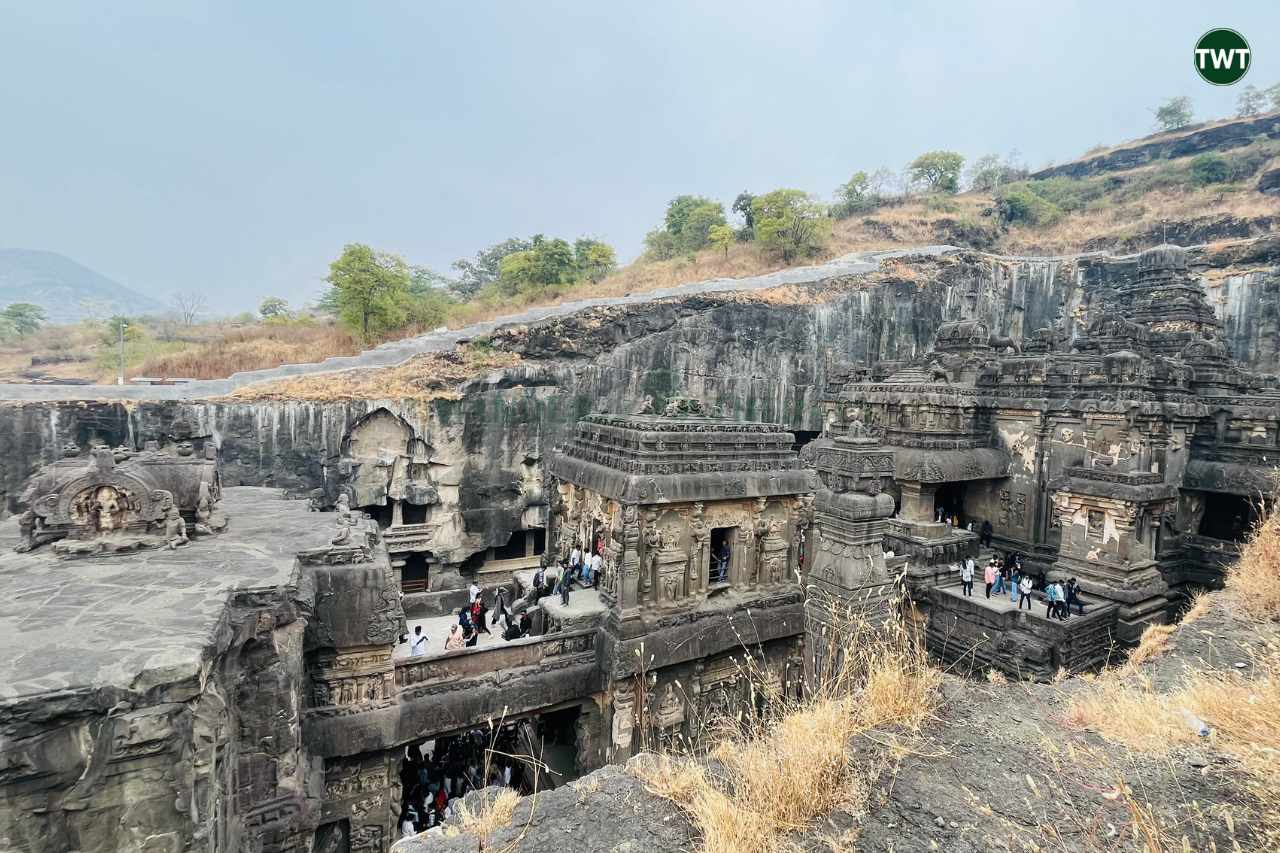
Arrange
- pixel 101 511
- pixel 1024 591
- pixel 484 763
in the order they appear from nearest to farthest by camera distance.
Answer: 1. pixel 101 511
2. pixel 484 763
3. pixel 1024 591

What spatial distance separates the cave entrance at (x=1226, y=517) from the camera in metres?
14.6

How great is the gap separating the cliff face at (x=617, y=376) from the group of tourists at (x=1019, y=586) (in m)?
12.2

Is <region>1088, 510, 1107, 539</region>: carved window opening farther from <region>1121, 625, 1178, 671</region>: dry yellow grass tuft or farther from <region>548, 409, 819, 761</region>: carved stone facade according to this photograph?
<region>1121, 625, 1178, 671</region>: dry yellow grass tuft

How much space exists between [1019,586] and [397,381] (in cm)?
1897

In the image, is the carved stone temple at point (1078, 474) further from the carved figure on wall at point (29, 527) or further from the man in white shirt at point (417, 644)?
the carved figure on wall at point (29, 527)

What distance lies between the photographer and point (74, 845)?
376cm

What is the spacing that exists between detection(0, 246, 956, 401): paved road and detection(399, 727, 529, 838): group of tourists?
513 inches

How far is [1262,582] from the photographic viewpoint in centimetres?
622

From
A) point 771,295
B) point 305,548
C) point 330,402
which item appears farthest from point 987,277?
point 305,548

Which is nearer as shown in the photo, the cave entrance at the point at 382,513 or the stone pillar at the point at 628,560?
the stone pillar at the point at 628,560

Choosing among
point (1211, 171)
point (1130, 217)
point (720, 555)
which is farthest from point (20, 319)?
point (1211, 171)

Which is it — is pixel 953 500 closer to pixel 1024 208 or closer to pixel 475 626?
pixel 475 626

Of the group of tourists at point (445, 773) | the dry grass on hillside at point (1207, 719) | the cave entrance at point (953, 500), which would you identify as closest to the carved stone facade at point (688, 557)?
the group of tourists at point (445, 773)

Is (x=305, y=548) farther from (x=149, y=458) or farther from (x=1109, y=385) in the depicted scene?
(x=1109, y=385)
